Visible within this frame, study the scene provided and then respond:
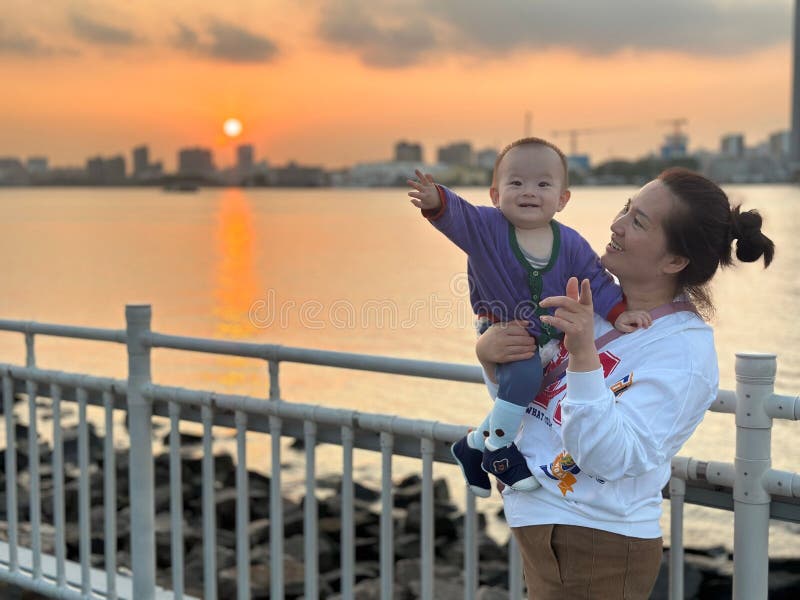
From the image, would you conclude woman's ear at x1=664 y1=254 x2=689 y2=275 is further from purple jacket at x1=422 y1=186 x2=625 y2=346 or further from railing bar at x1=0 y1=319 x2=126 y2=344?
railing bar at x1=0 y1=319 x2=126 y2=344

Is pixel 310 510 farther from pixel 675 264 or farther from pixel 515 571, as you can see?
pixel 675 264

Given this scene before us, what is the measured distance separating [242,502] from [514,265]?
5.71 feet

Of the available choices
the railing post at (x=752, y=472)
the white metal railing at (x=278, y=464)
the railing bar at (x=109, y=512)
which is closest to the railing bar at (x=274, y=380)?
the white metal railing at (x=278, y=464)

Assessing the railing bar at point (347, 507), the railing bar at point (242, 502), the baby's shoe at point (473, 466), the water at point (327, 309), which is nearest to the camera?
the baby's shoe at point (473, 466)

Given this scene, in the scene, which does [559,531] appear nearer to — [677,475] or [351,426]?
[677,475]

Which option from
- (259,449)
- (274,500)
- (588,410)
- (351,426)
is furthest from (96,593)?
(259,449)

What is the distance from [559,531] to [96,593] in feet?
8.53

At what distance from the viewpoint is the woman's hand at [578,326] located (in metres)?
1.80

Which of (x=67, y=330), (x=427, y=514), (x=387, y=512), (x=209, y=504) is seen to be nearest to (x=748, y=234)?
(x=427, y=514)

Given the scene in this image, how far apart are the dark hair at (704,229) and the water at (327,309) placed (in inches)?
6.1

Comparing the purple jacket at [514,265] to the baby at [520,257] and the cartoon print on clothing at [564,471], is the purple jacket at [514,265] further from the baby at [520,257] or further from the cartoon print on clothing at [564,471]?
the cartoon print on clothing at [564,471]

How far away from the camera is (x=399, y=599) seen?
779 cm

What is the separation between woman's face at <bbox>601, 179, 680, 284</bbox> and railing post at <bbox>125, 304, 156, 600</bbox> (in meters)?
2.13

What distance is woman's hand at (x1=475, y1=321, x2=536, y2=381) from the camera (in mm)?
2002
